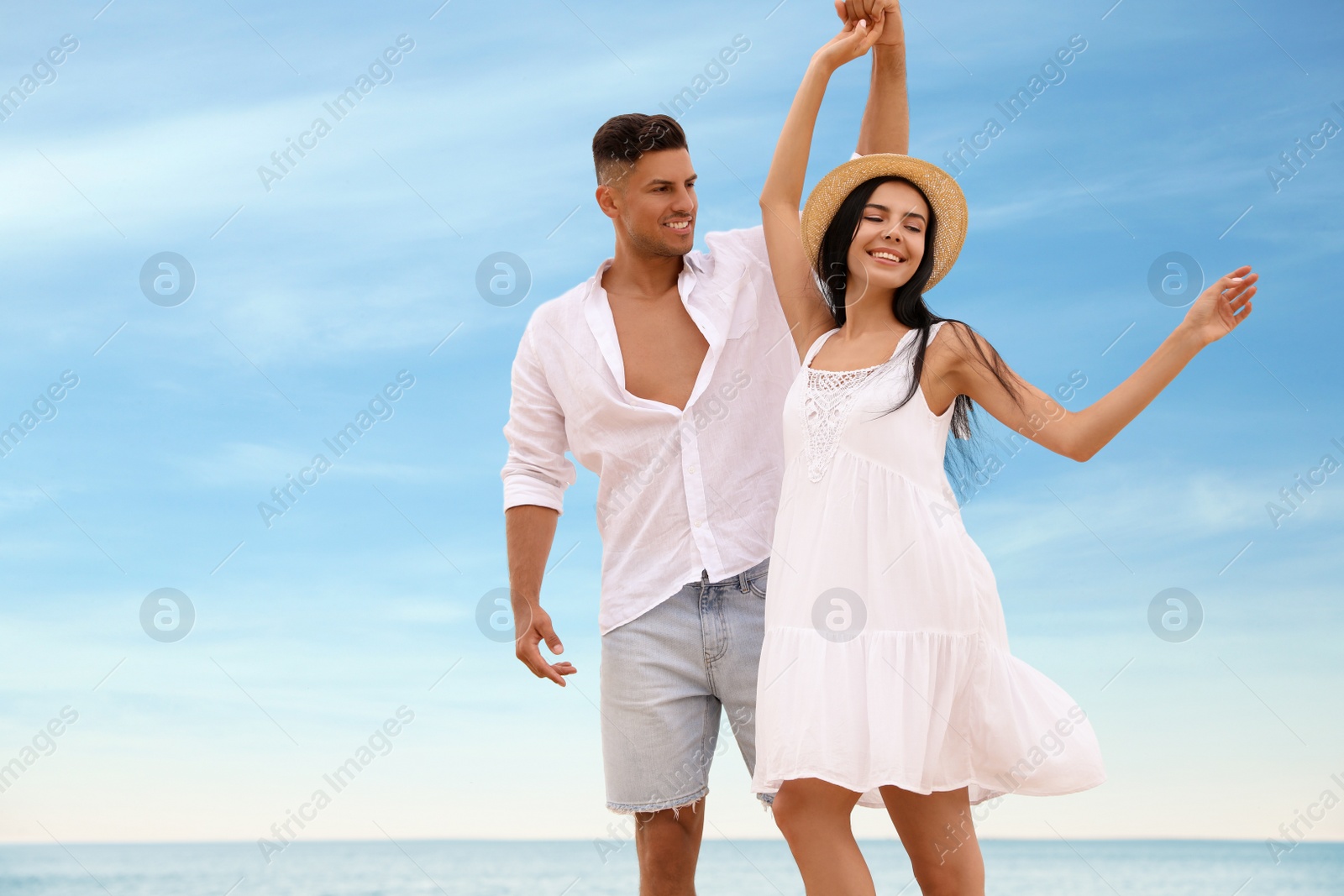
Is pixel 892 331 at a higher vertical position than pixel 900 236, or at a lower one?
lower

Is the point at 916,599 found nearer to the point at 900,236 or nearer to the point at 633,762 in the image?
the point at 900,236

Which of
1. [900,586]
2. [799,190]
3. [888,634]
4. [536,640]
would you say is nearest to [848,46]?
[799,190]

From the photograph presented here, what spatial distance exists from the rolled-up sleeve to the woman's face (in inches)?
44.8

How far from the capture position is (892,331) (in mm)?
2920

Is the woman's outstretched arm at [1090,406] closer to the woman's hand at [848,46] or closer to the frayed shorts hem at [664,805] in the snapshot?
the woman's hand at [848,46]

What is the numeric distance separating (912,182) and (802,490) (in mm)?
820

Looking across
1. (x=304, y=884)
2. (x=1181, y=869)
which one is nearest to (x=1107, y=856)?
(x=1181, y=869)

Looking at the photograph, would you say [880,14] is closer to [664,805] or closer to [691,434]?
[691,434]

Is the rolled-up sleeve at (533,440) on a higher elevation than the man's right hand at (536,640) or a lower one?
higher

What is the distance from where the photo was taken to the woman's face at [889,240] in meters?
2.92

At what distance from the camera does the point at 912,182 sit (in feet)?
9.90

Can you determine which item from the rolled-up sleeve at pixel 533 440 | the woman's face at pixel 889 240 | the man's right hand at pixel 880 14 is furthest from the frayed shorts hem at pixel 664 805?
the man's right hand at pixel 880 14

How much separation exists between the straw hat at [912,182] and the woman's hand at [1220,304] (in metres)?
0.63

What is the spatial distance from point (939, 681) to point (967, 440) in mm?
608
